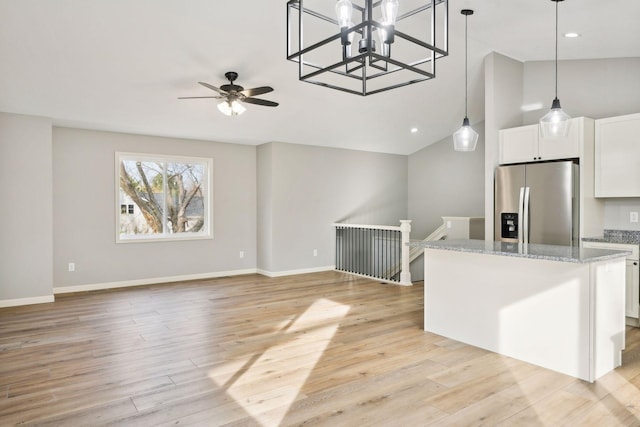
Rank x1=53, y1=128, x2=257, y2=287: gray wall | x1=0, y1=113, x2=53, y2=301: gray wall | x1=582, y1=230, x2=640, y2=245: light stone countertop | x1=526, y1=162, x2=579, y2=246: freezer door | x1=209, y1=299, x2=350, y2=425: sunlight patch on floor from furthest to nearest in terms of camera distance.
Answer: x1=53, y1=128, x2=257, y2=287: gray wall < x1=0, y1=113, x2=53, y2=301: gray wall < x1=526, y1=162, x2=579, y2=246: freezer door < x1=582, y1=230, x2=640, y2=245: light stone countertop < x1=209, y1=299, x2=350, y2=425: sunlight patch on floor

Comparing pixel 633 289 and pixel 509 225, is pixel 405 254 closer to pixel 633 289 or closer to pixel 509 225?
pixel 509 225

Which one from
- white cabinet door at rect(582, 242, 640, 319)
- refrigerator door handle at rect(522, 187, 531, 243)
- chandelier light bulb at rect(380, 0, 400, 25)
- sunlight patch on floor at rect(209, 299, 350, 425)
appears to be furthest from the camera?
refrigerator door handle at rect(522, 187, 531, 243)

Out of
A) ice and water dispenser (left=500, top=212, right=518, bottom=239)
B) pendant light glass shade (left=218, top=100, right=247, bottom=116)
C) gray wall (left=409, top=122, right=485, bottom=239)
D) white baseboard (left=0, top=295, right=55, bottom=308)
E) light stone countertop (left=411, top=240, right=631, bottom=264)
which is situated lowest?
white baseboard (left=0, top=295, right=55, bottom=308)

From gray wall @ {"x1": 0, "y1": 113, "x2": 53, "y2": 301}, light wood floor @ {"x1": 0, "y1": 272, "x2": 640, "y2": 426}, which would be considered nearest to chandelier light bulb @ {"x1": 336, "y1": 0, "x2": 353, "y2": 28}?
light wood floor @ {"x1": 0, "y1": 272, "x2": 640, "y2": 426}

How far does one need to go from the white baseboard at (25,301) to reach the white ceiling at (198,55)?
237cm

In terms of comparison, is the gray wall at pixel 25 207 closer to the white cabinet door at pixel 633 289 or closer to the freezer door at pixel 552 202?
the freezer door at pixel 552 202

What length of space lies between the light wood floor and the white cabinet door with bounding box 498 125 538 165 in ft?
7.13

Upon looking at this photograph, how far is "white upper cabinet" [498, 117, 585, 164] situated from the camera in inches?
183

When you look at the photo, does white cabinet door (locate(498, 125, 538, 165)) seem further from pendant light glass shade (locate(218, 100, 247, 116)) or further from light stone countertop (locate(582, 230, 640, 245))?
pendant light glass shade (locate(218, 100, 247, 116))

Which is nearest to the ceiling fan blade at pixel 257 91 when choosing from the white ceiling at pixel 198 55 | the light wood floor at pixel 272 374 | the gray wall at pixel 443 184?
the white ceiling at pixel 198 55

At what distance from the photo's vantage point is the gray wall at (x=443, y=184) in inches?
316

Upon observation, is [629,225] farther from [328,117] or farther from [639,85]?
[328,117]

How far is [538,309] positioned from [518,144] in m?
2.53

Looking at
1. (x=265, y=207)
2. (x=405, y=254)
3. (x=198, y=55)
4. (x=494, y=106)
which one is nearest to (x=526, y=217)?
(x=494, y=106)
